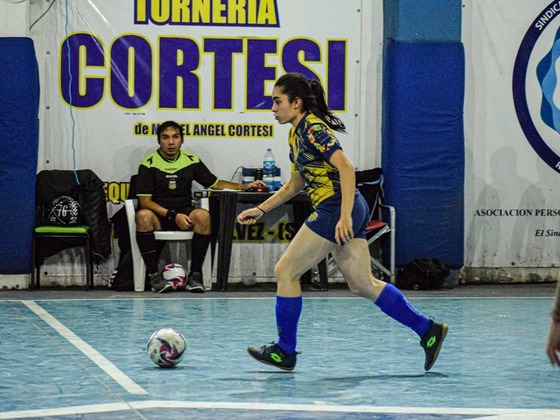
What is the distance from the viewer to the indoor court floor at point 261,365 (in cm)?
577

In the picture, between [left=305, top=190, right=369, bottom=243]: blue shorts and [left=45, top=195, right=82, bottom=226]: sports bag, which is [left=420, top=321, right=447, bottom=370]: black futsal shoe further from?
[left=45, top=195, right=82, bottom=226]: sports bag

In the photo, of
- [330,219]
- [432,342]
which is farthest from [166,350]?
[432,342]

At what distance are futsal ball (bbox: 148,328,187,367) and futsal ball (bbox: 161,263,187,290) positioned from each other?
4.87 meters

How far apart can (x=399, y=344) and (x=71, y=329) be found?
2.69 metres

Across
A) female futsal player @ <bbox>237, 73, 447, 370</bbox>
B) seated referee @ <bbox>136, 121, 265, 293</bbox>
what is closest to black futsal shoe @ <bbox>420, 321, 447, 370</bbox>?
female futsal player @ <bbox>237, 73, 447, 370</bbox>

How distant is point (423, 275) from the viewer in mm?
12305

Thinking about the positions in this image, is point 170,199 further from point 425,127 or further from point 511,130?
point 511,130

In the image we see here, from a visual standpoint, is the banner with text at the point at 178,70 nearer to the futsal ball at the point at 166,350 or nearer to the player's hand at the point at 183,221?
the player's hand at the point at 183,221

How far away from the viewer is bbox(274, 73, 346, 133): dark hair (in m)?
7.04

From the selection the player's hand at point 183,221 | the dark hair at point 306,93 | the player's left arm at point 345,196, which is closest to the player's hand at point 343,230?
the player's left arm at point 345,196

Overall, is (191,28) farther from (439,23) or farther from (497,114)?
(497,114)

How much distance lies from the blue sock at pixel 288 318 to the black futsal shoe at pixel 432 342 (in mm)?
829

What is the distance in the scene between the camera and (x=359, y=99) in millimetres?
13102

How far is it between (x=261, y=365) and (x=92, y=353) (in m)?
1.25
